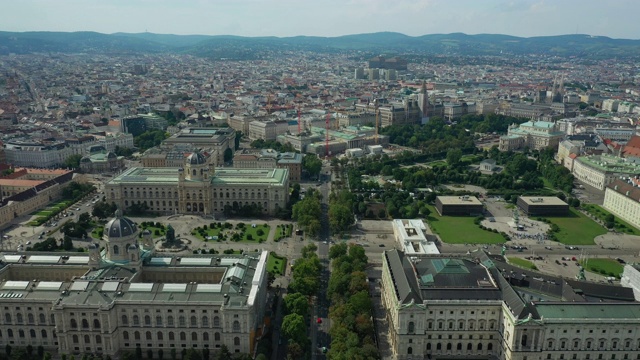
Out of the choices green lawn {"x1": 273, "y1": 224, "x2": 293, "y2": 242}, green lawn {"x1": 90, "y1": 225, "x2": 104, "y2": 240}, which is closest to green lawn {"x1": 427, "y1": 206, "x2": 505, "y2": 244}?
green lawn {"x1": 273, "y1": 224, "x2": 293, "y2": 242}

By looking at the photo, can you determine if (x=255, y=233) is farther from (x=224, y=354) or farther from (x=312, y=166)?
→ (x=224, y=354)

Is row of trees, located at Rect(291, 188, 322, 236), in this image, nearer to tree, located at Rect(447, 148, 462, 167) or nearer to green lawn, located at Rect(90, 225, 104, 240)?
green lawn, located at Rect(90, 225, 104, 240)

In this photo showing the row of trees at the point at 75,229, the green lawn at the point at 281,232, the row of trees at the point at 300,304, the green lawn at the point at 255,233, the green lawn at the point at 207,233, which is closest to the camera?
the row of trees at the point at 300,304

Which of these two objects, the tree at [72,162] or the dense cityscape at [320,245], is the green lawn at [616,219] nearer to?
the dense cityscape at [320,245]

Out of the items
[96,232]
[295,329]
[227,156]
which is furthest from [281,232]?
[227,156]

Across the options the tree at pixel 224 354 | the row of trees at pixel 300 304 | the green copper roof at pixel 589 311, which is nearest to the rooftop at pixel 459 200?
the row of trees at pixel 300 304

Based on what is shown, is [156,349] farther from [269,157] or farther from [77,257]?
[269,157]

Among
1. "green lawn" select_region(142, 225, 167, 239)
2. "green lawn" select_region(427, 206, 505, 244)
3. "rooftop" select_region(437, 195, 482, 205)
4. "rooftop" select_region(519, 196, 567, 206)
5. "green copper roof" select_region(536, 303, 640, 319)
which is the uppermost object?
"green copper roof" select_region(536, 303, 640, 319)
